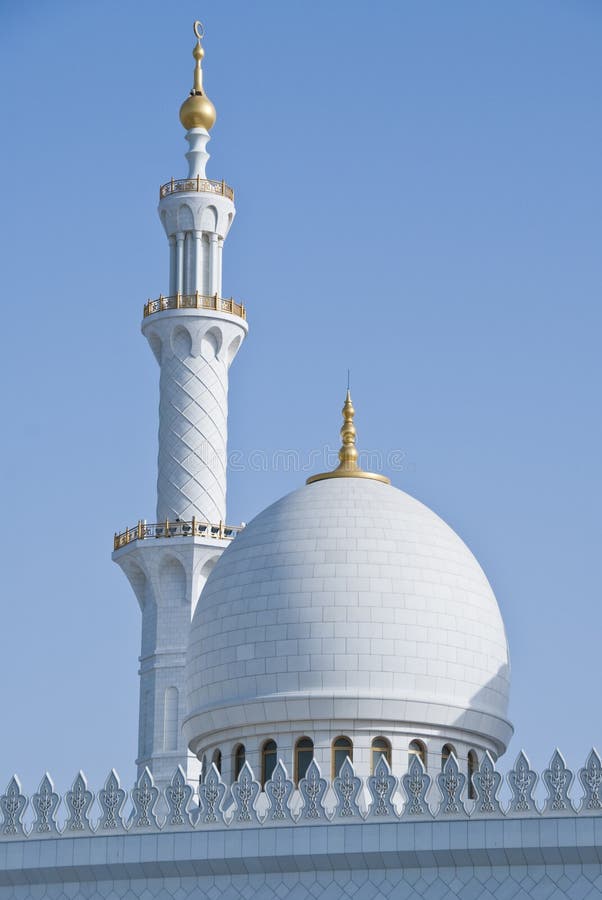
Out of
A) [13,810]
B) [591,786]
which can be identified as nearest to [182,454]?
[13,810]

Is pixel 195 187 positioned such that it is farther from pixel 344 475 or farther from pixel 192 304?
pixel 344 475

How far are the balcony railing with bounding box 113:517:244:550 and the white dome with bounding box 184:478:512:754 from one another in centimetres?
834

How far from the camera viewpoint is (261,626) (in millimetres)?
26266

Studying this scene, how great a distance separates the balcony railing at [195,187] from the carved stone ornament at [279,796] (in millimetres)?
17976

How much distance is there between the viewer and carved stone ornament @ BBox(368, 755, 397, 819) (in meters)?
22.1

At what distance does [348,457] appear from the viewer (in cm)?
2898

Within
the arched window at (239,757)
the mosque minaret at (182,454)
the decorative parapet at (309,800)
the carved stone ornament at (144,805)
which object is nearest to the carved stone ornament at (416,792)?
the decorative parapet at (309,800)

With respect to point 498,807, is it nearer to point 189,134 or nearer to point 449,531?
point 449,531

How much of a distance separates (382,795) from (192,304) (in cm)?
1717

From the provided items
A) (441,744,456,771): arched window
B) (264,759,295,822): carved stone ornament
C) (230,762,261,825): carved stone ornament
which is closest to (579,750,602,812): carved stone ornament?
(264,759,295,822): carved stone ornament

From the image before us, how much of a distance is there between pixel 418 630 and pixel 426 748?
5.06 ft

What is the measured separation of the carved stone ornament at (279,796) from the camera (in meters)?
22.5

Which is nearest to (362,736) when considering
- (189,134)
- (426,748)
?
(426,748)

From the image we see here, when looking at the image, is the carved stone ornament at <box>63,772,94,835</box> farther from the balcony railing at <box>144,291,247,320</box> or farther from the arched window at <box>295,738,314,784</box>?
the balcony railing at <box>144,291,247,320</box>
